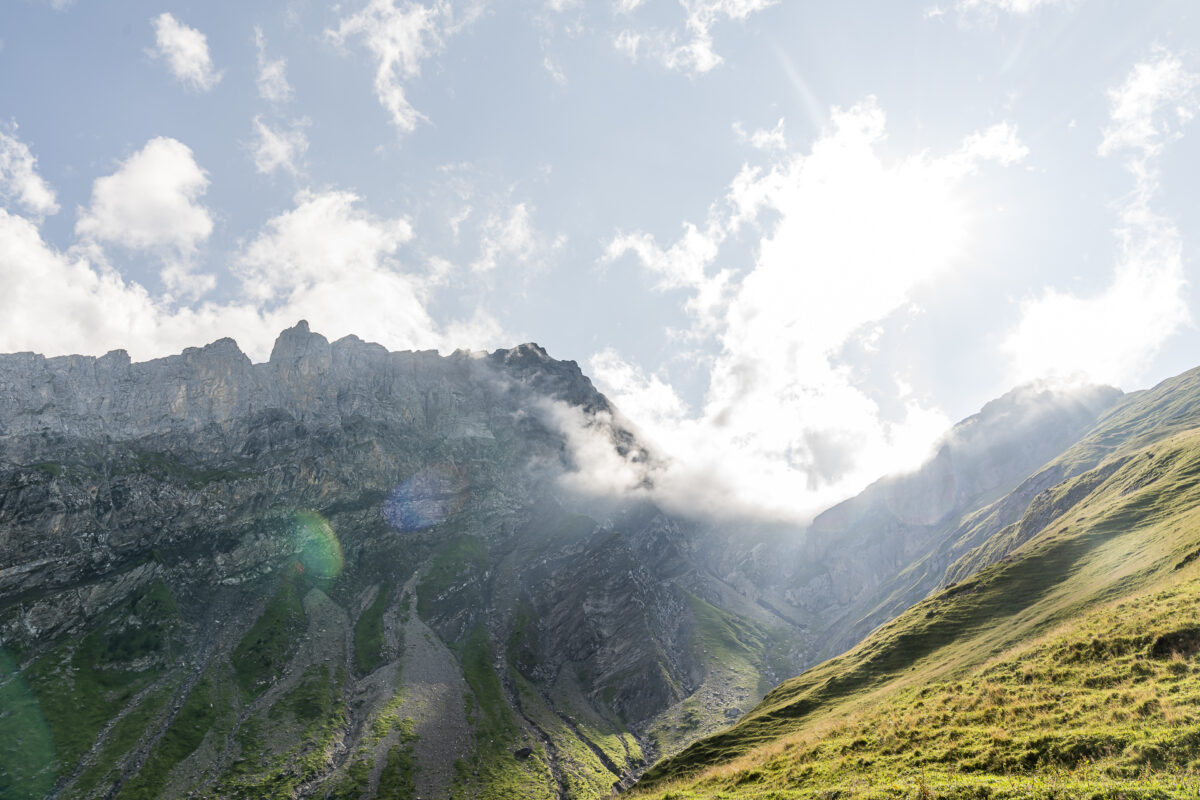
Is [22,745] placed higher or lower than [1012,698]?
higher

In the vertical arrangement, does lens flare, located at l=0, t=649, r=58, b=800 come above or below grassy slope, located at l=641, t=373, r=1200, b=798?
above

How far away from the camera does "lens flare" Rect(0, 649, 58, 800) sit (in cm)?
12402

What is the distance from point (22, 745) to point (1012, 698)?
7972 inches

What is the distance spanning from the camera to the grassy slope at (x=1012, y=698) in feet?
85.6

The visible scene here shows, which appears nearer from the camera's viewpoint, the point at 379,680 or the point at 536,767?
the point at 536,767

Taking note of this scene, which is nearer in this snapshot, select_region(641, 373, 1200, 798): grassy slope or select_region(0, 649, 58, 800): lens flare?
select_region(641, 373, 1200, 798): grassy slope

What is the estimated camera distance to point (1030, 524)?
183 m

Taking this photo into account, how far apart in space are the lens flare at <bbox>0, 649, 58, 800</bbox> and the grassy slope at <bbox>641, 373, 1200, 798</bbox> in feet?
488

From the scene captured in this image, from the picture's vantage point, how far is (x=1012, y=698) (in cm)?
3616

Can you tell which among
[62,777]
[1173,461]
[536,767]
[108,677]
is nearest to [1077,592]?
[1173,461]

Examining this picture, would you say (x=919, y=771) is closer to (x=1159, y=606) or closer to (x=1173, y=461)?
(x=1159, y=606)

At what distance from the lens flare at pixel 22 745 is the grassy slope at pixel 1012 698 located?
14874cm

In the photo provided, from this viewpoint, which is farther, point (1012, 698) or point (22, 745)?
point (22, 745)

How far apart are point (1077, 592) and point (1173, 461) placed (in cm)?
7776
